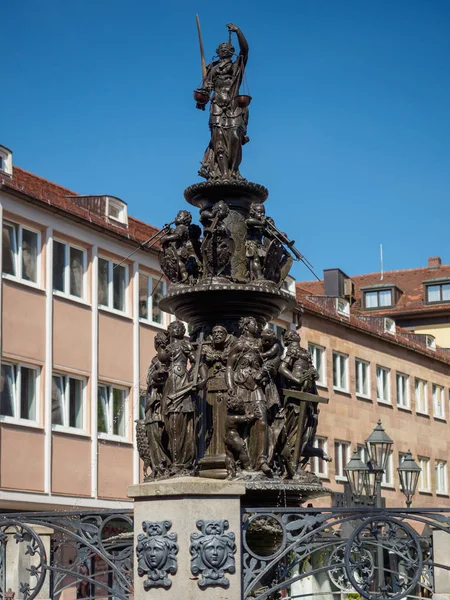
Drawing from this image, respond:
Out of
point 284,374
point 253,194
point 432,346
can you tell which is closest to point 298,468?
point 284,374

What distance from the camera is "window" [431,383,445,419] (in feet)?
224

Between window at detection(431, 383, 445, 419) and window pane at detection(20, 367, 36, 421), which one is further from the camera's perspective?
window at detection(431, 383, 445, 419)

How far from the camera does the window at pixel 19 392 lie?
35.2 m

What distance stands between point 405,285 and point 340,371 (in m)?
26.2

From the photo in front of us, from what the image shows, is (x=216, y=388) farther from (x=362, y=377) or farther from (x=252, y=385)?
(x=362, y=377)

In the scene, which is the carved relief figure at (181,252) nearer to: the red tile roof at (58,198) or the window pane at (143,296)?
the red tile roof at (58,198)

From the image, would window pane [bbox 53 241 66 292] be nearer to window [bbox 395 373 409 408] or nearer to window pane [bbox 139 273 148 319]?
window pane [bbox 139 273 148 319]

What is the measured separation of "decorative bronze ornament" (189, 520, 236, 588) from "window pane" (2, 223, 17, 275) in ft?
83.7

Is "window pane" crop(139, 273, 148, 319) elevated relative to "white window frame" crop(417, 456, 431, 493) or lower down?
elevated

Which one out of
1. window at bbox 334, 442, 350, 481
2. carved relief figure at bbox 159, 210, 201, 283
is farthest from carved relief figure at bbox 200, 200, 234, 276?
window at bbox 334, 442, 350, 481

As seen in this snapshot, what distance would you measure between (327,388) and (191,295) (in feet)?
138

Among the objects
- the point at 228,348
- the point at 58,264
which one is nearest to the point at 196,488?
the point at 228,348

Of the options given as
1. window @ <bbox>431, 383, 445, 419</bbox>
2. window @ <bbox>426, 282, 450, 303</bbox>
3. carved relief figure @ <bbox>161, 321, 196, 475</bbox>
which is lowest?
carved relief figure @ <bbox>161, 321, 196, 475</bbox>

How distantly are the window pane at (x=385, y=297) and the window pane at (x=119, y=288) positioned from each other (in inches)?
1607
